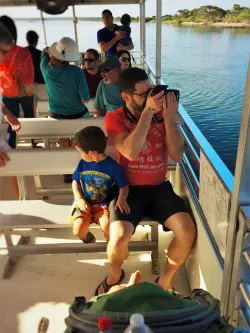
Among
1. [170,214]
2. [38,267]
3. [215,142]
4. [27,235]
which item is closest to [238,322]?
[170,214]

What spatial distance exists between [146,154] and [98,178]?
305 millimetres

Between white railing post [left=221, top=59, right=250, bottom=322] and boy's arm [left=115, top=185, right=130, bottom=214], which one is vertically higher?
white railing post [left=221, top=59, right=250, bottom=322]

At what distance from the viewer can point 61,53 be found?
2770 mm

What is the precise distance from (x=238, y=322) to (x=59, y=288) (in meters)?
1.12

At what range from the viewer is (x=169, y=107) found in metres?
1.76

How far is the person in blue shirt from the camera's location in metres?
4.79

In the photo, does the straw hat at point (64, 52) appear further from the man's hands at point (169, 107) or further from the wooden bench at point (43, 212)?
the man's hands at point (169, 107)

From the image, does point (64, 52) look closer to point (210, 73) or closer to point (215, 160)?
point (215, 160)

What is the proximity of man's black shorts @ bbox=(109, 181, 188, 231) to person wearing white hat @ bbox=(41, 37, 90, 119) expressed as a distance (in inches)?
50.7

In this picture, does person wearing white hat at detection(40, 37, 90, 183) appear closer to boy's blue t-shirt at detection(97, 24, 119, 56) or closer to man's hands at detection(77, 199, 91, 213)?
man's hands at detection(77, 199, 91, 213)

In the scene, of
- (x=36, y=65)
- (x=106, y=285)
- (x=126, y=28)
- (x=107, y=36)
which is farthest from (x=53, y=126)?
(x=126, y=28)

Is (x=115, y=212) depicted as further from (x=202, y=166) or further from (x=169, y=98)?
(x=169, y=98)

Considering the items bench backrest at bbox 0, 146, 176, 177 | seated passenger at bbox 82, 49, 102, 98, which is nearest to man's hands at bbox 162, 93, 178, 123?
bench backrest at bbox 0, 146, 176, 177

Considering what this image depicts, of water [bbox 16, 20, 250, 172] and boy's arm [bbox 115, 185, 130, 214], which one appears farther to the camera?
water [bbox 16, 20, 250, 172]
